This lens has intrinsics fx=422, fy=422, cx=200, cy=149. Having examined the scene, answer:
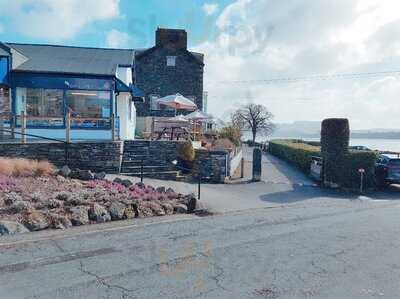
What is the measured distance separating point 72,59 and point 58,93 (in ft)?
9.65

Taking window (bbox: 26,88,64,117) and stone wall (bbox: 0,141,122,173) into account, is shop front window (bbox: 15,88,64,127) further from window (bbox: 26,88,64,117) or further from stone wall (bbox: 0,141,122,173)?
stone wall (bbox: 0,141,122,173)

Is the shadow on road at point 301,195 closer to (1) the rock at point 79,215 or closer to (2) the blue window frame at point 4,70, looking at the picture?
(1) the rock at point 79,215

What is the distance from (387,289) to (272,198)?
9236 mm

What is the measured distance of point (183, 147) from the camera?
59.8 feet

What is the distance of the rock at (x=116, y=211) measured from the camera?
402 inches

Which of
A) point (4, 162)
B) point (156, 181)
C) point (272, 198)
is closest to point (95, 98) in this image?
point (156, 181)

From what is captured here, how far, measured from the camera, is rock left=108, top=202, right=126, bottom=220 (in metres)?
10.2

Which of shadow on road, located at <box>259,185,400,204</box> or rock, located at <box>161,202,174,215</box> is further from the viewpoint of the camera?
shadow on road, located at <box>259,185,400,204</box>

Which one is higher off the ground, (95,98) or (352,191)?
(95,98)

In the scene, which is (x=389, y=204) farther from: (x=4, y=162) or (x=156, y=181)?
(x=4, y=162)

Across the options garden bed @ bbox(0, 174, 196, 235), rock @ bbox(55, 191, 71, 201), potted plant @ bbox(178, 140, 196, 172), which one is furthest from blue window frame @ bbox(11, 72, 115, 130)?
rock @ bbox(55, 191, 71, 201)

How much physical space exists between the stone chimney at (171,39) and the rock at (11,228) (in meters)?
33.3

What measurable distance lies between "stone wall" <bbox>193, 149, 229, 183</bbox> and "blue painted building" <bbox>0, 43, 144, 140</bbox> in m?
4.81

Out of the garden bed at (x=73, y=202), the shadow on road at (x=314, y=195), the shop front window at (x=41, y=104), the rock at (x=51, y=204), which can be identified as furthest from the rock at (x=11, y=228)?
the shop front window at (x=41, y=104)
